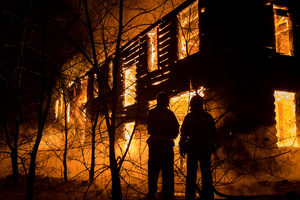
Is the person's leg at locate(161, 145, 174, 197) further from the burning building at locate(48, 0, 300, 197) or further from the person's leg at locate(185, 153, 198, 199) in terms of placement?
the burning building at locate(48, 0, 300, 197)

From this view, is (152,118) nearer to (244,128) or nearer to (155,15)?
(155,15)

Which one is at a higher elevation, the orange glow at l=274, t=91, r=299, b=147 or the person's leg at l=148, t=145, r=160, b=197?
the orange glow at l=274, t=91, r=299, b=147

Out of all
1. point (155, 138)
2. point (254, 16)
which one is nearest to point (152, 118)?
point (155, 138)

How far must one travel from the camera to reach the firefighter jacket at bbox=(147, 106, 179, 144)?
4.31 meters

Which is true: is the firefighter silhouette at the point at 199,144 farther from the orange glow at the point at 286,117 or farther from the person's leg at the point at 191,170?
the orange glow at the point at 286,117

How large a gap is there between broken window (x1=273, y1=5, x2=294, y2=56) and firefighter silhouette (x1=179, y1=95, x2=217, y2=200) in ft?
21.1

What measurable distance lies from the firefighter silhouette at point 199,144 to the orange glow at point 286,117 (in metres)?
5.75

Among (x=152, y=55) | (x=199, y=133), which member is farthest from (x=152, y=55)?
(x=199, y=133)

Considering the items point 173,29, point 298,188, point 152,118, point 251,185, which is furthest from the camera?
point 173,29

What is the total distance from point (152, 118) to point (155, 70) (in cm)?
691

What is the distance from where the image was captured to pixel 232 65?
23.3ft

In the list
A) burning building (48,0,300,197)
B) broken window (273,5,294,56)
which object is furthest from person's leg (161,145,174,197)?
broken window (273,5,294,56)

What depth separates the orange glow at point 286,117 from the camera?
8578 millimetres

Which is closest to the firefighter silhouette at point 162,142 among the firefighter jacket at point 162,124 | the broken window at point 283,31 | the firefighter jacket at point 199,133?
the firefighter jacket at point 162,124
